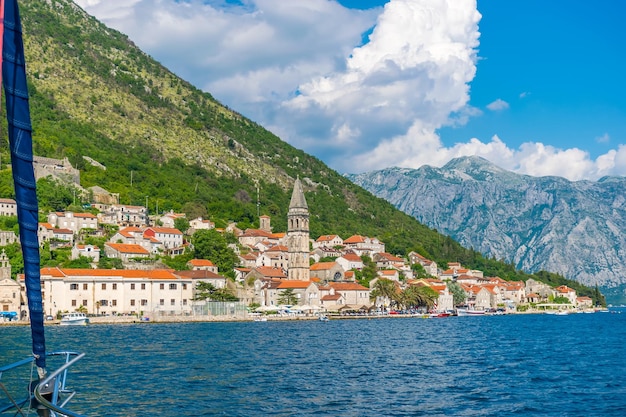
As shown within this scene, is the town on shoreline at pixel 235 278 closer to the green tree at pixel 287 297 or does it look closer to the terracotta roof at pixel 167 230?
the green tree at pixel 287 297

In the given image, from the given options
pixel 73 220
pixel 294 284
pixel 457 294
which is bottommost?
pixel 457 294

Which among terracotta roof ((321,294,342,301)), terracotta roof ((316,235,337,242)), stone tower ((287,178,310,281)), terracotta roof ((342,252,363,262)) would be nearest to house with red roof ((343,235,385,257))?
terracotta roof ((316,235,337,242))

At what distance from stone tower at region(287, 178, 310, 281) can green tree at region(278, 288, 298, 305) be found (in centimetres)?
1003

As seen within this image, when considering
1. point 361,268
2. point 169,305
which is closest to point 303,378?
point 169,305

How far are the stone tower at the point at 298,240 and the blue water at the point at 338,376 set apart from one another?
63.6 meters

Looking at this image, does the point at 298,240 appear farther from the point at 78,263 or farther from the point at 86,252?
the point at 78,263

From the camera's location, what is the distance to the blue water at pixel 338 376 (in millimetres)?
31266

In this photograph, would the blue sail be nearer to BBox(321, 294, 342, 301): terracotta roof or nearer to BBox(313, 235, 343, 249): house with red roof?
BBox(321, 294, 342, 301): terracotta roof

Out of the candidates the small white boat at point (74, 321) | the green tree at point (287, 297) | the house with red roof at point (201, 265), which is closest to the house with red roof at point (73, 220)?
the house with red roof at point (201, 265)

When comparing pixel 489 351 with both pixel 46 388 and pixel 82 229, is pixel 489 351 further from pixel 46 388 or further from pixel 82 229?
pixel 82 229

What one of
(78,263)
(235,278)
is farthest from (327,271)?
(78,263)

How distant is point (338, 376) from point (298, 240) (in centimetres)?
9594

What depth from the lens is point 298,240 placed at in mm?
137500

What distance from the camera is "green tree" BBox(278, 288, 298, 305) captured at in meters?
123
